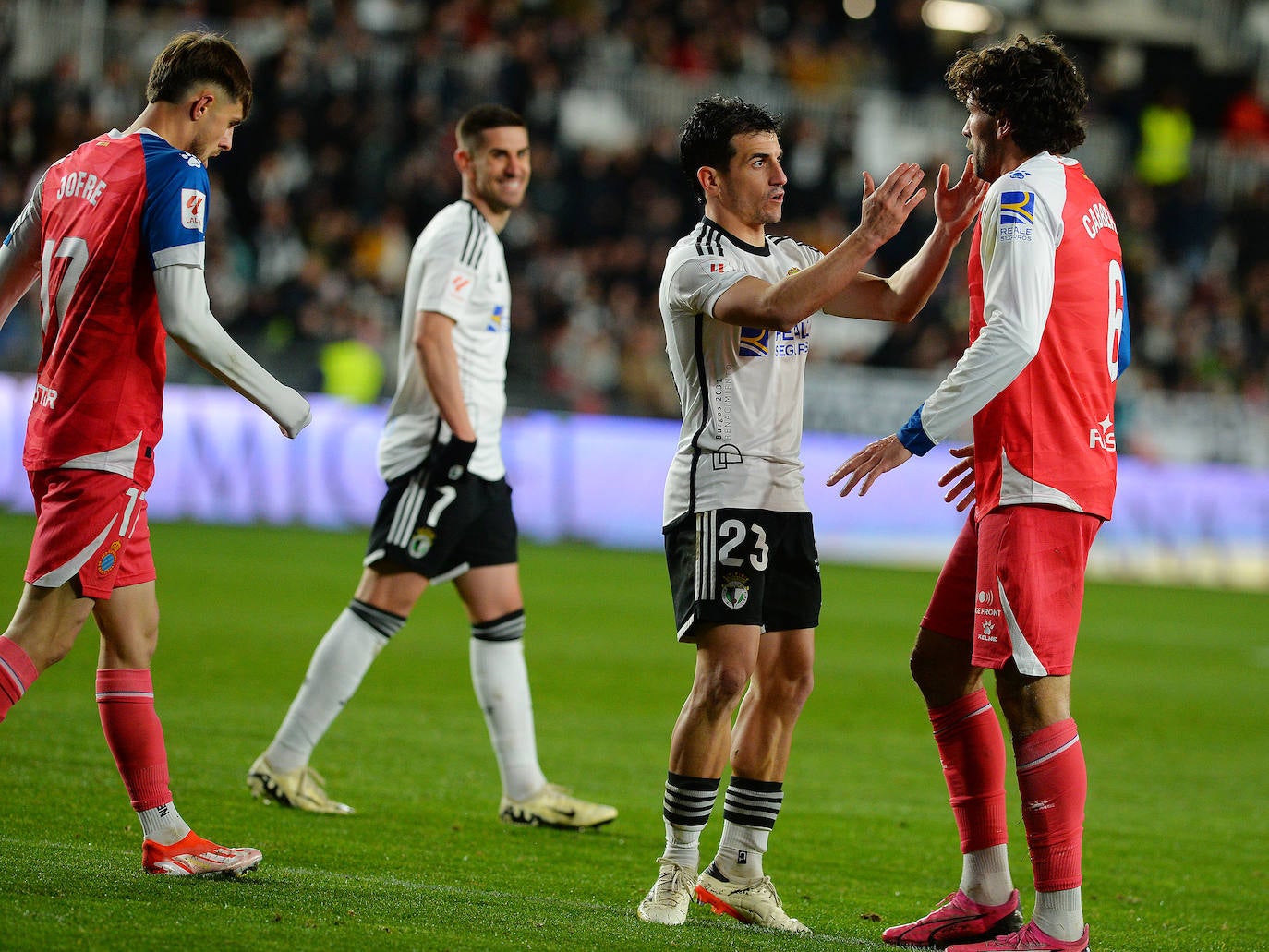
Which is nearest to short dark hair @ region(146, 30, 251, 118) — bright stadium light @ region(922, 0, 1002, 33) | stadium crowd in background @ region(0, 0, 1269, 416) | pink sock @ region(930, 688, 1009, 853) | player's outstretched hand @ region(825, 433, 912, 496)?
player's outstretched hand @ region(825, 433, 912, 496)

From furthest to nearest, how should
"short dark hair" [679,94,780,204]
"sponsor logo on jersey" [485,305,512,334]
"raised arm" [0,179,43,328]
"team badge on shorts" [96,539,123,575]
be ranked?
"sponsor logo on jersey" [485,305,512,334]
"short dark hair" [679,94,780,204]
"raised arm" [0,179,43,328]
"team badge on shorts" [96,539,123,575]

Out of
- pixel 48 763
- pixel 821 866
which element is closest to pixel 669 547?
pixel 821 866

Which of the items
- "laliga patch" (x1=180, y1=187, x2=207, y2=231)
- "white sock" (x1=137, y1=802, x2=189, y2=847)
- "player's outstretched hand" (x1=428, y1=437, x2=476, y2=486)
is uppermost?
"laliga patch" (x1=180, y1=187, x2=207, y2=231)

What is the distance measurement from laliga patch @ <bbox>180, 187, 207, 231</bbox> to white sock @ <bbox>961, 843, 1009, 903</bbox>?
9.12ft

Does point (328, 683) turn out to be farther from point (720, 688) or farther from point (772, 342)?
point (772, 342)

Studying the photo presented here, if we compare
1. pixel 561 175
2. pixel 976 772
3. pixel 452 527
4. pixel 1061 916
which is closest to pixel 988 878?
pixel 976 772

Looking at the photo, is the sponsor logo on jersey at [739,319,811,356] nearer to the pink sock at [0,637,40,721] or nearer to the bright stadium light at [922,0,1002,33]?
the pink sock at [0,637,40,721]

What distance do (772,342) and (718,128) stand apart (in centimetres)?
65

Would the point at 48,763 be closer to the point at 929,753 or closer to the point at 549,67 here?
the point at 929,753

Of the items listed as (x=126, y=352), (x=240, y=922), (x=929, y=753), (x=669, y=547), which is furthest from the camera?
(x=929, y=753)

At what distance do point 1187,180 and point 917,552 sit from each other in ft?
34.6

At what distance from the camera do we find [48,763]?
19.1 feet

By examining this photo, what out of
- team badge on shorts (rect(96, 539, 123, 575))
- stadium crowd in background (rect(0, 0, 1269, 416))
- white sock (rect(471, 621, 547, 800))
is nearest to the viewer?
team badge on shorts (rect(96, 539, 123, 575))

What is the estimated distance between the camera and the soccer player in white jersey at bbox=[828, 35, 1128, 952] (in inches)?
152
